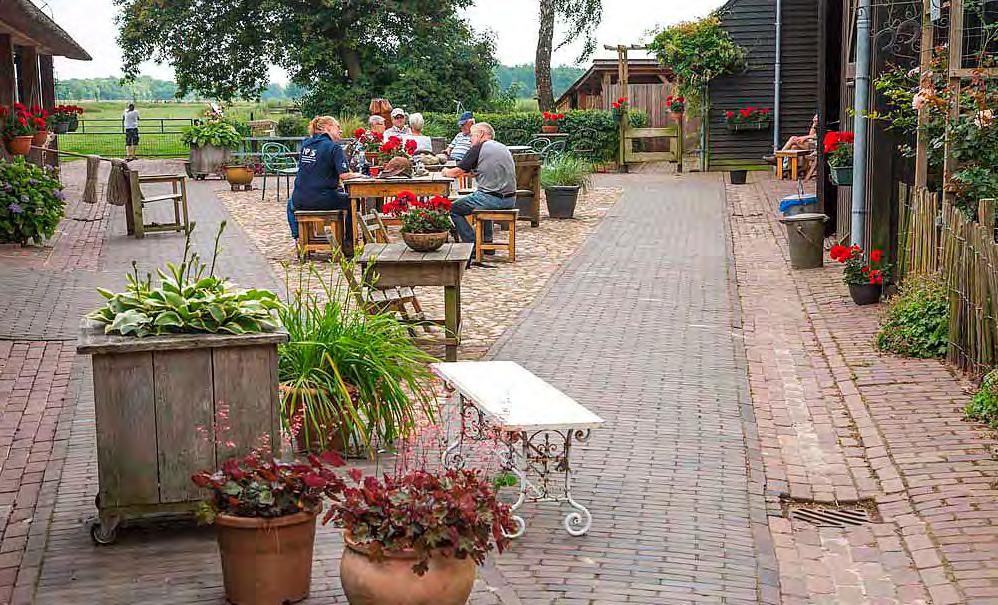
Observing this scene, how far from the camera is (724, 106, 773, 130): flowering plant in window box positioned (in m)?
27.7

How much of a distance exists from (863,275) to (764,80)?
17.5 meters

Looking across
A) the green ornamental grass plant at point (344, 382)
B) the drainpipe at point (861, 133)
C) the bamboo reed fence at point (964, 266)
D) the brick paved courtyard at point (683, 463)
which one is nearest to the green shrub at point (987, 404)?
the brick paved courtyard at point (683, 463)

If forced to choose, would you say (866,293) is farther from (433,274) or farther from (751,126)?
(751,126)

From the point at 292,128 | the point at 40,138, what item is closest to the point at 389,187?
the point at 40,138

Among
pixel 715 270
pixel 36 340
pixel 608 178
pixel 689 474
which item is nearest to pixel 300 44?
pixel 608 178

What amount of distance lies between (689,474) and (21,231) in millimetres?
11269

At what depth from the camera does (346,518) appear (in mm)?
4367

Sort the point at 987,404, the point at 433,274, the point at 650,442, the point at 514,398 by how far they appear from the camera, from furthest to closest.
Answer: the point at 433,274 < the point at 987,404 < the point at 650,442 < the point at 514,398

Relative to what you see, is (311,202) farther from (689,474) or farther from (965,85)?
(689,474)

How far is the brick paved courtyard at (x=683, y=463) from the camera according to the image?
5098 millimetres

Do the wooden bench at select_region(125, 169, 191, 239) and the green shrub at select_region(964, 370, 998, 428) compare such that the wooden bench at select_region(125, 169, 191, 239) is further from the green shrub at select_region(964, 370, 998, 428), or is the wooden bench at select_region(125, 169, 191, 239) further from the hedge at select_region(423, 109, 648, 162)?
the hedge at select_region(423, 109, 648, 162)

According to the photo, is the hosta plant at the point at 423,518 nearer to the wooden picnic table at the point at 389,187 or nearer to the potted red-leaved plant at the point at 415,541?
the potted red-leaved plant at the point at 415,541

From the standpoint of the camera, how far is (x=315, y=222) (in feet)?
49.2

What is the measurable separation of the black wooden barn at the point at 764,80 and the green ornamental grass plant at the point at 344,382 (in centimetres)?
2156
